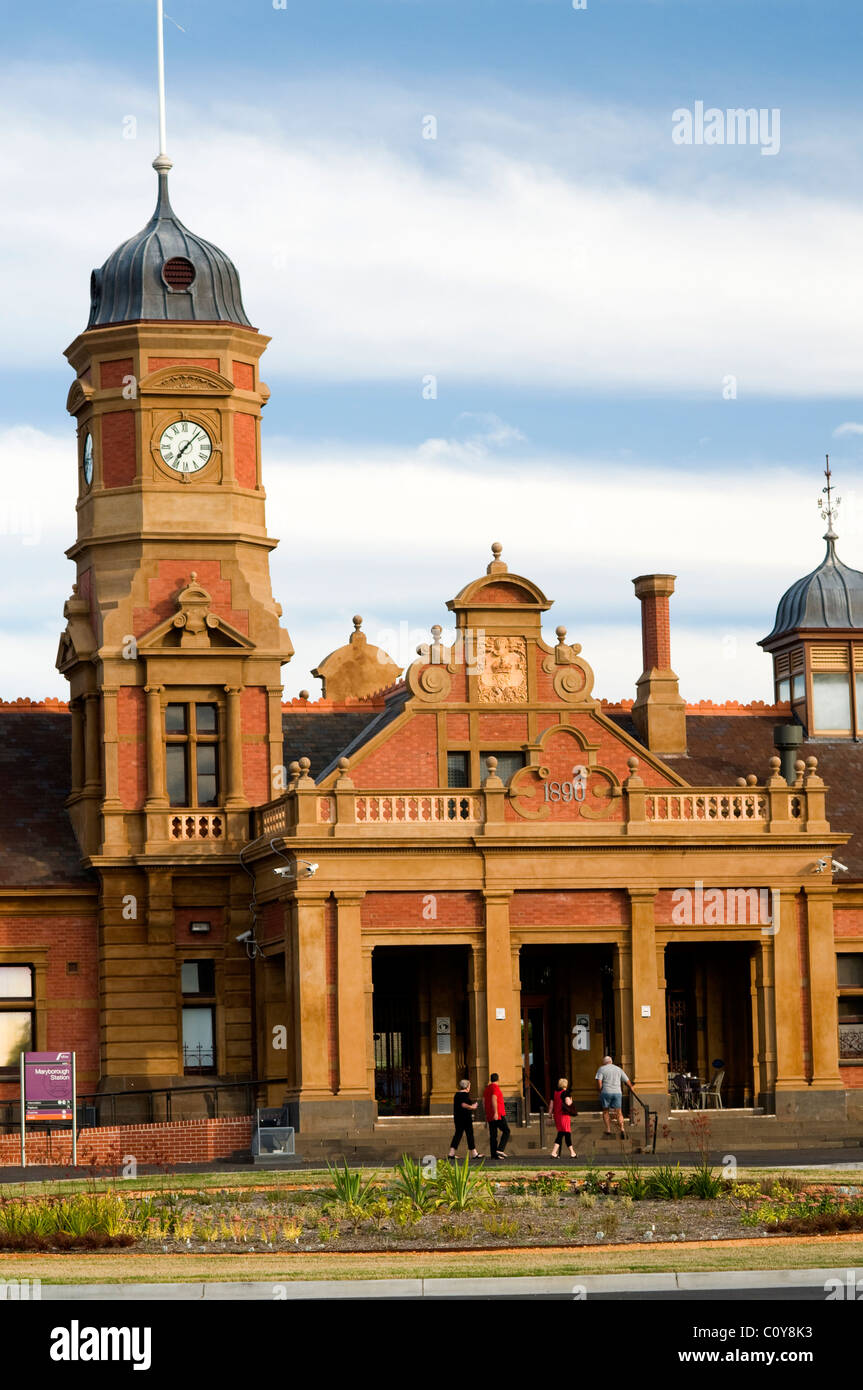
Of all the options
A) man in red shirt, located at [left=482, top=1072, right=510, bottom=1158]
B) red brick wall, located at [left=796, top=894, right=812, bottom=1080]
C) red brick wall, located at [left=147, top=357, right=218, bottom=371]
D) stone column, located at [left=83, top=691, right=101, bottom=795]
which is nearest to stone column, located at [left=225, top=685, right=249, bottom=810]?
stone column, located at [left=83, top=691, right=101, bottom=795]

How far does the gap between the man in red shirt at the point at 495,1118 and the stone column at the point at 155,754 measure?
919cm

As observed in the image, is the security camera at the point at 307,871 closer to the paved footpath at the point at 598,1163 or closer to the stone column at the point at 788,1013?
the paved footpath at the point at 598,1163

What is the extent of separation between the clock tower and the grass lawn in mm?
21549

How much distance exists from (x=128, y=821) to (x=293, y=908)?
4.63 m

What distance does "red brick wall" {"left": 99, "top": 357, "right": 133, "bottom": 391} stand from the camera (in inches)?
1702

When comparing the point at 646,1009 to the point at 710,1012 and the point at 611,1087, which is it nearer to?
the point at 611,1087

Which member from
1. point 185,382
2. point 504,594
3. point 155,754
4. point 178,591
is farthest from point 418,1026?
A: point 185,382

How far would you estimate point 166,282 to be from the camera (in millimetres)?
43531

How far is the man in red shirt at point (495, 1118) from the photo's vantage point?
34.7 metres

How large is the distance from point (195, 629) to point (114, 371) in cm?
491

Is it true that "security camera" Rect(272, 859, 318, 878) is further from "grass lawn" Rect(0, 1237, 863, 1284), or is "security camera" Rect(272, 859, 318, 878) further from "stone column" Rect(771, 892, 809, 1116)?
"grass lawn" Rect(0, 1237, 863, 1284)

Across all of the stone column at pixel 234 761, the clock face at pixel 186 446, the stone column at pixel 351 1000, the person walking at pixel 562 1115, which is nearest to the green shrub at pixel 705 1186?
the person walking at pixel 562 1115
